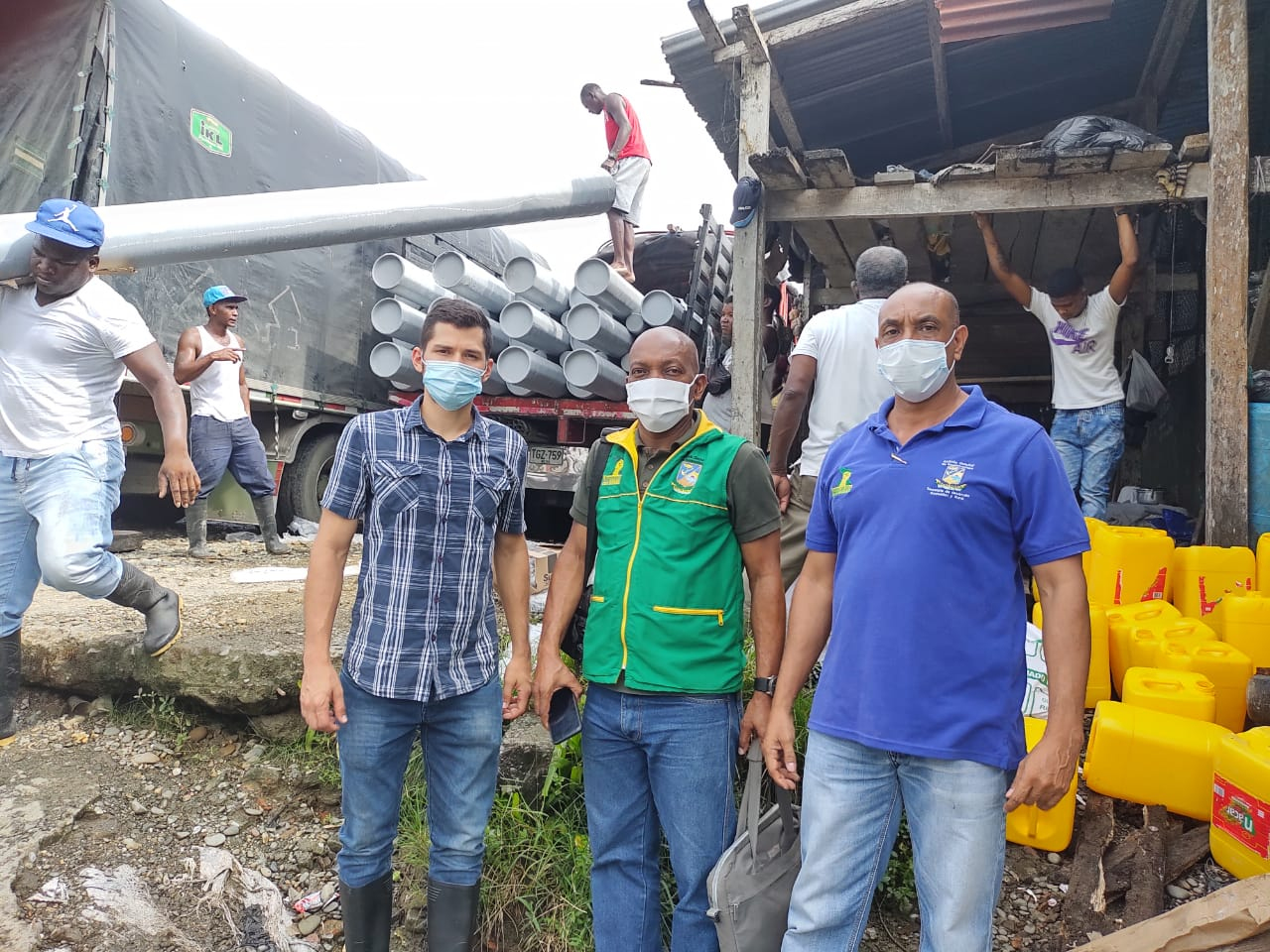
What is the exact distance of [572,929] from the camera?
2.48m

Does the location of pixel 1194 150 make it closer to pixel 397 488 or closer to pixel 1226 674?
pixel 1226 674

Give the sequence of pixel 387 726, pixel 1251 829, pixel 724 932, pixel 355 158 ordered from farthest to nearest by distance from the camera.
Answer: pixel 355 158
pixel 1251 829
pixel 387 726
pixel 724 932

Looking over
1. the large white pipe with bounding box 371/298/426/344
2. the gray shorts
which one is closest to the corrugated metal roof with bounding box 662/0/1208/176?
the gray shorts

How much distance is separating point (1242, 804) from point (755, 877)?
1.53 meters

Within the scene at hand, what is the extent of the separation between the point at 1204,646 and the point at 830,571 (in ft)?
7.18

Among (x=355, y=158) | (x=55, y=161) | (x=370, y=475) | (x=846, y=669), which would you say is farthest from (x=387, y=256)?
(x=846, y=669)

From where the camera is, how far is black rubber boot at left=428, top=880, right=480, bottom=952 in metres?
2.05

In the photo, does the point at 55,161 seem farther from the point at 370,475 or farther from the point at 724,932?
the point at 724,932

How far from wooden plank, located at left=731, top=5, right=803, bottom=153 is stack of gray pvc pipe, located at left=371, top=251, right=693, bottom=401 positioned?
1.61m

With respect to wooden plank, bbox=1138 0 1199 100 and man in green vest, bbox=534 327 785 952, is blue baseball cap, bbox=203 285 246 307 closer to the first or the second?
man in green vest, bbox=534 327 785 952

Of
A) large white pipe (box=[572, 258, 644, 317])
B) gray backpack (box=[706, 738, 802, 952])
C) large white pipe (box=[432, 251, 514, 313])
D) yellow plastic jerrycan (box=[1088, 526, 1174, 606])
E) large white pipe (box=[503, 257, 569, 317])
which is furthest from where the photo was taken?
large white pipe (box=[432, 251, 514, 313])

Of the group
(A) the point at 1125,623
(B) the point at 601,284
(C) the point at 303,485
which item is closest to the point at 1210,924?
(A) the point at 1125,623

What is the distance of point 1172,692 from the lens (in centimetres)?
278

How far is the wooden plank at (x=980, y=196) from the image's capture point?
4.17 m
